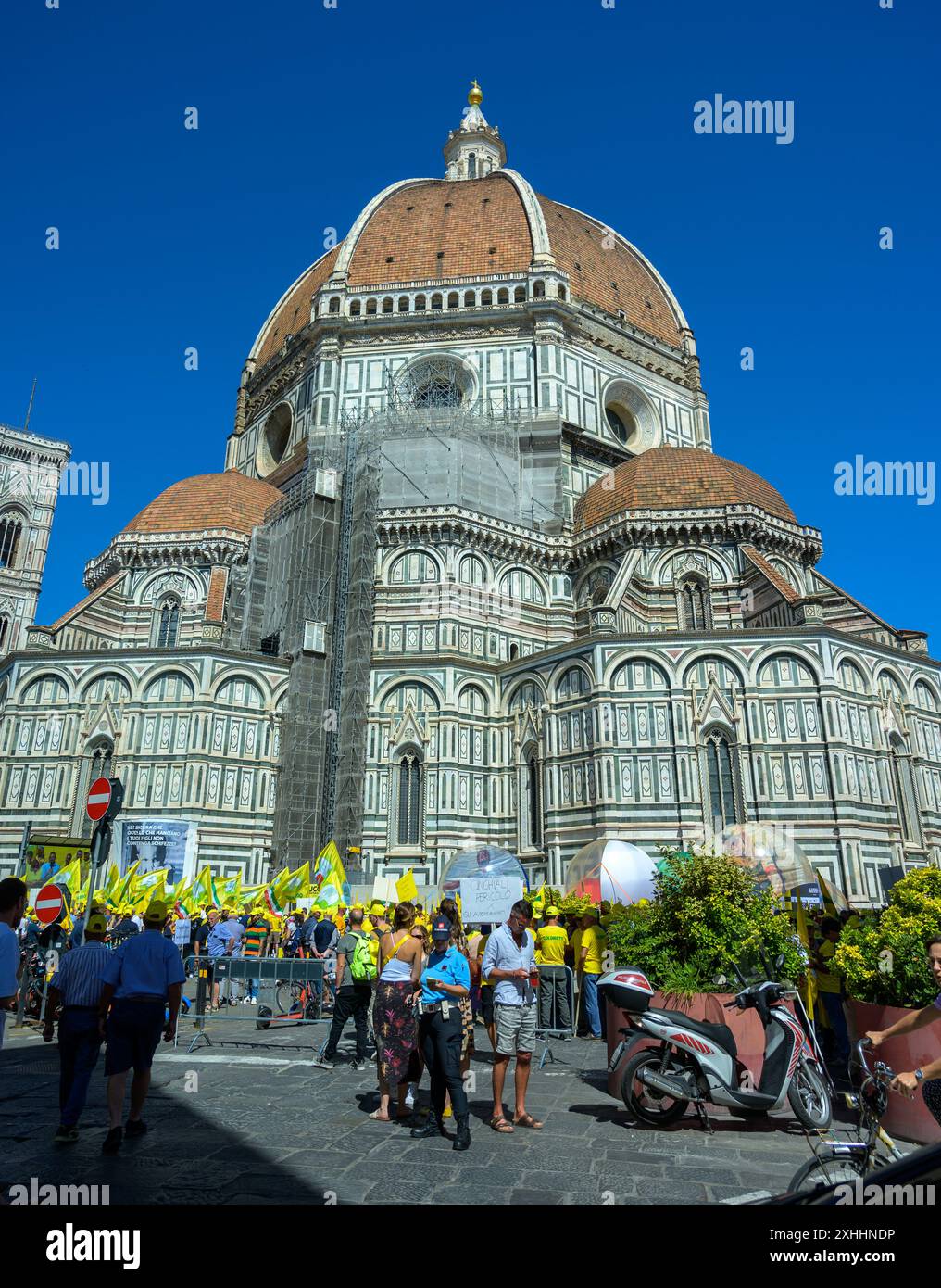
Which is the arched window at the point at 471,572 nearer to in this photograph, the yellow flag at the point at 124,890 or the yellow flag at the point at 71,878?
the yellow flag at the point at 124,890

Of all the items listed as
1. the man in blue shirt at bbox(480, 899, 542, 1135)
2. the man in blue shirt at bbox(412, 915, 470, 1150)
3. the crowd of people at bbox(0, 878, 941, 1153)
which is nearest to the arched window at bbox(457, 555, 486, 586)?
the crowd of people at bbox(0, 878, 941, 1153)

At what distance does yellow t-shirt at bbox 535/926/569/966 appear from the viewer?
40.3 feet

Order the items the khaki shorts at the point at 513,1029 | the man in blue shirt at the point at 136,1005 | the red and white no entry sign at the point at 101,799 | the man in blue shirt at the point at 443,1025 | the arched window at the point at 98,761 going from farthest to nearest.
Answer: the arched window at the point at 98,761 < the red and white no entry sign at the point at 101,799 < the khaki shorts at the point at 513,1029 < the man in blue shirt at the point at 443,1025 < the man in blue shirt at the point at 136,1005

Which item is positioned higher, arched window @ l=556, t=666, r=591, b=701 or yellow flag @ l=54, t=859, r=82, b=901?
arched window @ l=556, t=666, r=591, b=701

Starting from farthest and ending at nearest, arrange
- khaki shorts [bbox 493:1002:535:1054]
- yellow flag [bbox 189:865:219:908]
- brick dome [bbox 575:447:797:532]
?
brick dome [bbox 575:447:797:532], yellow flag [bbox 189:865:219:908], khaki shorts [bbox 493:1002:535:1054]

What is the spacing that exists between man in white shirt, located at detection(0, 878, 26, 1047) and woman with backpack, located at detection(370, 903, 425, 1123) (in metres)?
3.14

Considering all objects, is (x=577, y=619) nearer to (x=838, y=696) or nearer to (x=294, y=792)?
(x=838, y=696)

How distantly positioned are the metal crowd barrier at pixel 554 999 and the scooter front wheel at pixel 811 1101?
18.0 ft

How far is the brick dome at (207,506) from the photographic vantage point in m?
38.9

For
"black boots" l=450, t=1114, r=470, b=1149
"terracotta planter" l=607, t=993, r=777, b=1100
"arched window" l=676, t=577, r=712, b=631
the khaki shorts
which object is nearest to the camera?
"black boots" l=450, t=1114, r=470, b=1149

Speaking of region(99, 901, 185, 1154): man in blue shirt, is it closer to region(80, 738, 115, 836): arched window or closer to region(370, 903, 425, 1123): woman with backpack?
region(370, 903, 425, 1123): woman with backpack

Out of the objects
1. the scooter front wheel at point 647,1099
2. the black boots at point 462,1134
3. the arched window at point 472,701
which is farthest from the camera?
the arched window at point 472,701

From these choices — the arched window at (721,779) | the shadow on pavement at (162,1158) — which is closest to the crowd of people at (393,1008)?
the shadow on pavement at (162,1158)
